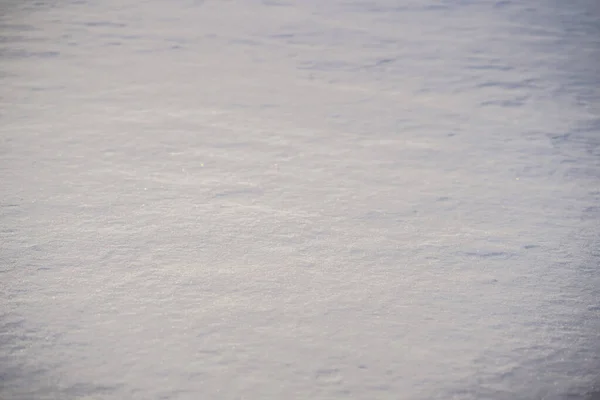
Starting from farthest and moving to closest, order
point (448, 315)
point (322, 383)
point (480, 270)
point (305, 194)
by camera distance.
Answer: point (305, 194)
point (480, 270)
point (448, 315)
point (322, 383)

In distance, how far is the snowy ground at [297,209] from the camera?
5.75ft

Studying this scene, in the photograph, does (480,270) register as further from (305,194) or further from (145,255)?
(145,255)

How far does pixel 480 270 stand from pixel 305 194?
75cm

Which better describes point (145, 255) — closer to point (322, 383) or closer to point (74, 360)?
point (74, 360)

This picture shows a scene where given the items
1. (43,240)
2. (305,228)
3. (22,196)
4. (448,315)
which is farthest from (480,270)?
(22,196)

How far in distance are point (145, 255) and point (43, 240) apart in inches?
15.1

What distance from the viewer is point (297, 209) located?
93.8 inches

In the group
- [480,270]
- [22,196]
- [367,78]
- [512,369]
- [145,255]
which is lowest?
[512,369]

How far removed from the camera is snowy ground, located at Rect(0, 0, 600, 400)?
1.75 meters

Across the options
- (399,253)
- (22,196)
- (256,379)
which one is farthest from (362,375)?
(22,196)

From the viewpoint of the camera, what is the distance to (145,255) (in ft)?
6.97

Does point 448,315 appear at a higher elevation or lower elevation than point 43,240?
lower

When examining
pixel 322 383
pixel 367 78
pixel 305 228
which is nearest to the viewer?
pixel 322 383

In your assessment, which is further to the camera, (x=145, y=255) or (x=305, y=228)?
(x=305, y=228)
